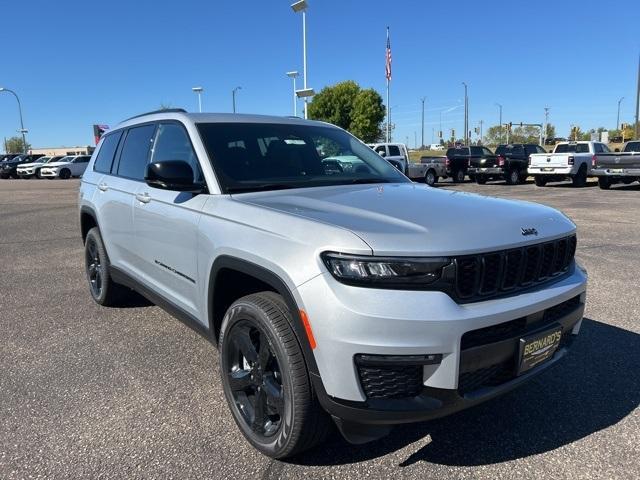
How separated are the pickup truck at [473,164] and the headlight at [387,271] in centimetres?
2379

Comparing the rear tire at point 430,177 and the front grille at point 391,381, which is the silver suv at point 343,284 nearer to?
the front grille at point 391,381

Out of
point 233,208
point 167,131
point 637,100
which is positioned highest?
point 637,100

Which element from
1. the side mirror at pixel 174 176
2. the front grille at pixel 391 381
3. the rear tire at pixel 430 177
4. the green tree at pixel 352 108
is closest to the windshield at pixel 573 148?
the rear tire at pixel 430 177

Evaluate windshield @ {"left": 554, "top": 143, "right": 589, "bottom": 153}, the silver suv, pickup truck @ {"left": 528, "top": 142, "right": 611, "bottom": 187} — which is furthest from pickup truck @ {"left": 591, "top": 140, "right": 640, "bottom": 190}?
the silver suv

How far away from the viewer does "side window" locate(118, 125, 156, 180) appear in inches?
168

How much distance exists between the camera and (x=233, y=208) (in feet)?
9.59

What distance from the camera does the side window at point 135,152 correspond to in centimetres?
428

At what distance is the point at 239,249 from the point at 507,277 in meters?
1.32

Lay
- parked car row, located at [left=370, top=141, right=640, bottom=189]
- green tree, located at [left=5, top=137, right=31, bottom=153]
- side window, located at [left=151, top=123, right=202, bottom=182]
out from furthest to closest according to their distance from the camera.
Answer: green tree, located at [left=5, top=137, right=31, bottom=153], parked car row, located at [left=370, top=141, right=640, bottom=189], side window, located at [left=151, top=123, right=202, bottom=182]

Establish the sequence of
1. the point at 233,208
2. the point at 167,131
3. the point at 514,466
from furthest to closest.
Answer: the point at 167,131, the point at 233,208, the point at 514,466

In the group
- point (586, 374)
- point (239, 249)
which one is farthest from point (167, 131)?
point (586, 374)

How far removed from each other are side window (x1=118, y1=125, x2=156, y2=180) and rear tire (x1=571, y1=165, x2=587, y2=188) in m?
21.4

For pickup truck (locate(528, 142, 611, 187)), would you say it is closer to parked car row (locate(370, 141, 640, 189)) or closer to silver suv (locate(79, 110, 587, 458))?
parked car row (locate(370, 141, 640, 189))

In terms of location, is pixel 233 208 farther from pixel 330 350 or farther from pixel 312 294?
pixel 330 350
